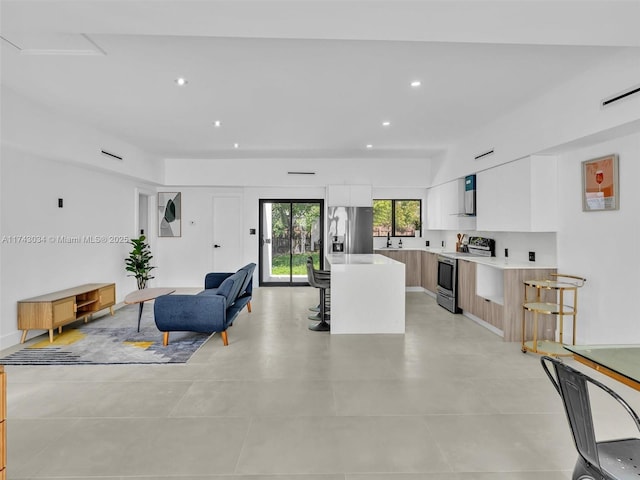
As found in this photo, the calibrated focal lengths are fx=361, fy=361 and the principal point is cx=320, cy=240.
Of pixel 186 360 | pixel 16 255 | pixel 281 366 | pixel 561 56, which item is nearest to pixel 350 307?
pixel 281 366

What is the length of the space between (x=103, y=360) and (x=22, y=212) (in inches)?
88.1

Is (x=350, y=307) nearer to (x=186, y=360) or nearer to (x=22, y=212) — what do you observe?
(x=186, y=360)

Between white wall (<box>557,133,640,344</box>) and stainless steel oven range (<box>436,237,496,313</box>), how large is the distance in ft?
5.31

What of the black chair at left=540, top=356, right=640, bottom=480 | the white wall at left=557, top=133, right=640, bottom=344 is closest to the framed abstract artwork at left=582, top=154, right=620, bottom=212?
the white wall at left=557, top=133, right=640, bottom=344

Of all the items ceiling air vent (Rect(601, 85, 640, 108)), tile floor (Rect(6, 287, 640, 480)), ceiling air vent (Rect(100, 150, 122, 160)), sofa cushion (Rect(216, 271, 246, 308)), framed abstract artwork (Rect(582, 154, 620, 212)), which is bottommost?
tile floor (Rect(6, 287, 640, 480))

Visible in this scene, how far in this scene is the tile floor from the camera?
2109 millimetres

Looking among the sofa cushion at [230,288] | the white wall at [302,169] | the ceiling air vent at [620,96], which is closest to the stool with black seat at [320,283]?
the sofa cushion at [230,288]

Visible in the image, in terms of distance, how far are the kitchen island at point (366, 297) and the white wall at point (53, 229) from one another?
3.86 meters

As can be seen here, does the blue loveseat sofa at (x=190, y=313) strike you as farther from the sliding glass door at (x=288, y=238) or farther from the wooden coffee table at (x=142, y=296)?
the sliding glass door at (x=288, y=238)

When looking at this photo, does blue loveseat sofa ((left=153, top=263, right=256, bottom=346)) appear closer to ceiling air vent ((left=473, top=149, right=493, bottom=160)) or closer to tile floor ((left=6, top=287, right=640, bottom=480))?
tile floor ((left=6, top=287, right=640, bottom=480))

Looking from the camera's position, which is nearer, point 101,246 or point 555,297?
point 555,297

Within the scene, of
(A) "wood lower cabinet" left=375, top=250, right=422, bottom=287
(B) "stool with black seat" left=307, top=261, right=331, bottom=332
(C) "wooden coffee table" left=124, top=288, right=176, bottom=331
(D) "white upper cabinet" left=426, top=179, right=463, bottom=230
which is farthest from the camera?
(A) "wood lower cabinet" left=375, top=250, right=422, bottom=287

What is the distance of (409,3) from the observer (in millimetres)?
1946

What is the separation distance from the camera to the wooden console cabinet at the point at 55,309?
14.3 feet
